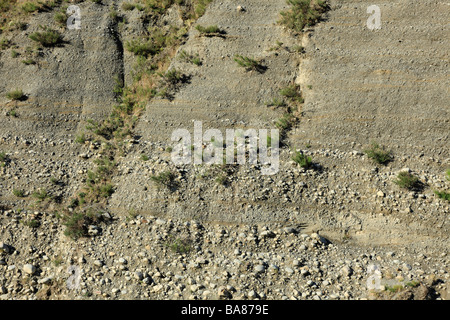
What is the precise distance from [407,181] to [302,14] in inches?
294

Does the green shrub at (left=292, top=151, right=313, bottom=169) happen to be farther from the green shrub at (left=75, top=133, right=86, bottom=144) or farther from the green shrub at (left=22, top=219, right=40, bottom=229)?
the green shrub at (left=22, top=219, right=40, bottom=229)

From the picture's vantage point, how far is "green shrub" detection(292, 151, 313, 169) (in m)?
11.8

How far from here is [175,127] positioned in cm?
1327

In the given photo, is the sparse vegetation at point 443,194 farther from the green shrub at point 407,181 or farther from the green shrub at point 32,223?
the green shrub at point 32,223

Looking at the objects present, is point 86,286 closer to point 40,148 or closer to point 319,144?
point 40,148

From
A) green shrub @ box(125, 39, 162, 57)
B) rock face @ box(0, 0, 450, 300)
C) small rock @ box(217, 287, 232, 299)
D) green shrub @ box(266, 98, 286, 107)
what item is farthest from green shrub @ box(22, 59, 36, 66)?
small rock @ box(217, 287, 232, 299)

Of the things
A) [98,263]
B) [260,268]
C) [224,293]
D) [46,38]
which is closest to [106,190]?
[98,263]

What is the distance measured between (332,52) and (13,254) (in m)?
12.3

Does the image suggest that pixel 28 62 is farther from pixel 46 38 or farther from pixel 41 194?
pixel 41 194

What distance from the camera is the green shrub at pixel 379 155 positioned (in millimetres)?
11768

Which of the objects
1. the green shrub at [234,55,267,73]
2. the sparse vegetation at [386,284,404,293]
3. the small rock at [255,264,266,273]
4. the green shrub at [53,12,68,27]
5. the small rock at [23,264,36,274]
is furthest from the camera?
the green shrub at [53,12,68,27]

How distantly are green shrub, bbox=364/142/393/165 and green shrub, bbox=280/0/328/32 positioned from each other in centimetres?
553

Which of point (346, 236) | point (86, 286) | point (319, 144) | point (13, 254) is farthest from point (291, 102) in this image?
point (13, 254)

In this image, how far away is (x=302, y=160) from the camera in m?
11.8
